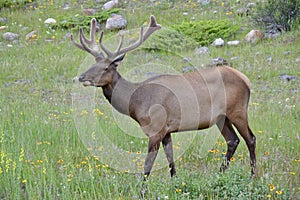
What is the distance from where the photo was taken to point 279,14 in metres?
12.5

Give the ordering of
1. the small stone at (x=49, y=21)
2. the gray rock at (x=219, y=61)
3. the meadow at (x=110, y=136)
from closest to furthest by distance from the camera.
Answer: the meadow at (x=110, y=136), the gray rock at (x=219, y=61), the small stone at (x=49, y=21)

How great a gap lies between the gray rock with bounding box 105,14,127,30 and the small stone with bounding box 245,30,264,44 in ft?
10.6

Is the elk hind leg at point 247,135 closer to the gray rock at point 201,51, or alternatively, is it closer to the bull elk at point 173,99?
the bull elk at point 173,99

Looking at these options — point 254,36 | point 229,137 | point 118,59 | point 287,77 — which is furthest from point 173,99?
point 254,36

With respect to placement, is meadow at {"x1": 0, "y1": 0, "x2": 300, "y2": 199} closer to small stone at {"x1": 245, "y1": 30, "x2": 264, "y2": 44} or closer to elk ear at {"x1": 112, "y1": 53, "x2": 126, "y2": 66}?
small stone at {"x1": 245, "y1": 30, "x2": 264, "y2": 44}

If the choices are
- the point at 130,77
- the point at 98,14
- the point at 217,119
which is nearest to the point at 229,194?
the point at 217,119

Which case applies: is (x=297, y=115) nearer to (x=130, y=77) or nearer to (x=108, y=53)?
(x=130, y=77)

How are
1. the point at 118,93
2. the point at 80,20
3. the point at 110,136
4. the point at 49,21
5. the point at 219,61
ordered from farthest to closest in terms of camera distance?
the point at 49,21 < the point at 80,20 < the point at 219,61 < the point at 110,136 < the point at 118,93

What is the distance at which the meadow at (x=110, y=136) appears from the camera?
523cm

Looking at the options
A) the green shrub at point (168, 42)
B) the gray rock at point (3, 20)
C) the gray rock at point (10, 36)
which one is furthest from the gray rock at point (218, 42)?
the gray rock at point (3, 20)

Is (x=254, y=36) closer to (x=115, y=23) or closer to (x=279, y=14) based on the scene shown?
(x=279, y=14)

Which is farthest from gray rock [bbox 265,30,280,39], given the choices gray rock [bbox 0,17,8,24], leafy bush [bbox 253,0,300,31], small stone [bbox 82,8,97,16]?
gray rock [bbox 0,17,8,24]

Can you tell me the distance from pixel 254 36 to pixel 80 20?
468 centimetres

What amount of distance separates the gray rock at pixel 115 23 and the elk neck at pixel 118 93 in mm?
8172
